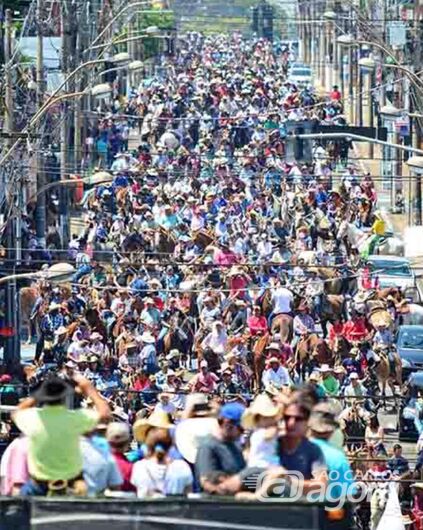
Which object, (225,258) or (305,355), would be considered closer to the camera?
(305,355)

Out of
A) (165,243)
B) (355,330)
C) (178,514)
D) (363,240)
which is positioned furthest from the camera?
(363,240)

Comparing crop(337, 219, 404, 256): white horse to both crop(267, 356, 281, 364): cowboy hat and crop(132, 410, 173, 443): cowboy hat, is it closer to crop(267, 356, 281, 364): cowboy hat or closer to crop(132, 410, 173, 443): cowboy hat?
crop(267, 356, 281, 364): cowboy hat

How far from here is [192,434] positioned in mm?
17438

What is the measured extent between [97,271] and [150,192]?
473 inches

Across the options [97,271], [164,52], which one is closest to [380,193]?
[97,271]

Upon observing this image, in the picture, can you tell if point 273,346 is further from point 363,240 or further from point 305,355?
point 363,240

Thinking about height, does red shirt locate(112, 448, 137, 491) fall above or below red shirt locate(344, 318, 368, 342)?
above

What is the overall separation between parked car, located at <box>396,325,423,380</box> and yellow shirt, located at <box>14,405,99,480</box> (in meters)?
20.4

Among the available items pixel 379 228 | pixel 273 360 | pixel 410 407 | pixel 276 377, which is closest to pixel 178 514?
pixel 410 407

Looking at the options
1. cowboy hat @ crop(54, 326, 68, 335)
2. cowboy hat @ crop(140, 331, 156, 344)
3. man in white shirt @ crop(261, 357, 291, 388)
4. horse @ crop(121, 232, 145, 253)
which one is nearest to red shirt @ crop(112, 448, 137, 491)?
man in white shirt @ crop(261, 357, 291, 388)

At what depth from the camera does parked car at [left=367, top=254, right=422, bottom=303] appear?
43.3 metres

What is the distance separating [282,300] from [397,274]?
4.81m

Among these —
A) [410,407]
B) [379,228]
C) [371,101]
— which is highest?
[371,101]

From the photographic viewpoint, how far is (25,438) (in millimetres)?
16469
